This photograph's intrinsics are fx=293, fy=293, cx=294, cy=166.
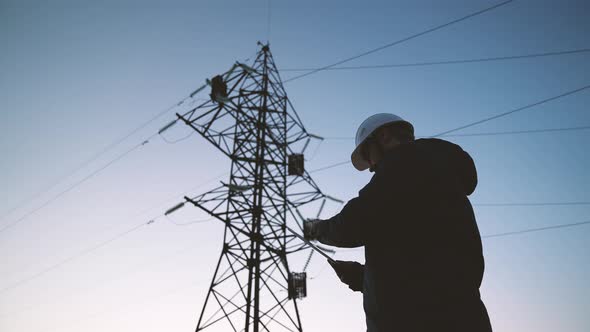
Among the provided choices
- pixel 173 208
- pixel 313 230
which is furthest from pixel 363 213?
pixel 173 208

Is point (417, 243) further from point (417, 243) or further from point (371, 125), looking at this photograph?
point (371, 125)

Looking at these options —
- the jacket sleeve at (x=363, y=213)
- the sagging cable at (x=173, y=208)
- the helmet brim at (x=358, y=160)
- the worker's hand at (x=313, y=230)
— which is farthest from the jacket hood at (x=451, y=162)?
the sagging cable at (x=173, y=208)

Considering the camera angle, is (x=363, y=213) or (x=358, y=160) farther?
(x=358, y=160)

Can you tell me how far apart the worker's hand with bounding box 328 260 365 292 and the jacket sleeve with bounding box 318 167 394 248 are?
43 centimetres

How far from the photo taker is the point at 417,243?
1.23 meters

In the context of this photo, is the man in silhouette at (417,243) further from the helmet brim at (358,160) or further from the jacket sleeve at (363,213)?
the helmet brim at (358,160)

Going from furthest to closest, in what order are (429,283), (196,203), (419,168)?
(196,203)
(419,168)
(429,283)

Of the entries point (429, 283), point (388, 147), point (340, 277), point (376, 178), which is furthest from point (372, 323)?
point (388, 147)

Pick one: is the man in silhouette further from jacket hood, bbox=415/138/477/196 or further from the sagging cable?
the sagging cable

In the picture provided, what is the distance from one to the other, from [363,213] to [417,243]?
0.25 metres

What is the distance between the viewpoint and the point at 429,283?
3.82ft

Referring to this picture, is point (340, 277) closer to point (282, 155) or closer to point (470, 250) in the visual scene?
point (470, 250)

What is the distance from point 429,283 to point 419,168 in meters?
0.47

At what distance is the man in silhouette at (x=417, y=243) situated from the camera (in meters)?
1.15
